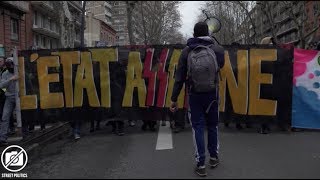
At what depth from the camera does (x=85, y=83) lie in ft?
33.6

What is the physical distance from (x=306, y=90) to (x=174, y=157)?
381 centimetres

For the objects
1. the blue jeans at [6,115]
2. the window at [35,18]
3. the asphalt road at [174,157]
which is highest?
the window at [35,18]

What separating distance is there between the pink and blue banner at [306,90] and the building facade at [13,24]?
1108 inches

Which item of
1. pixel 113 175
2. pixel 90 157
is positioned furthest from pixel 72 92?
pixel 113 175

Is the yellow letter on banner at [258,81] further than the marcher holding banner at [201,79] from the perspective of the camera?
Yes

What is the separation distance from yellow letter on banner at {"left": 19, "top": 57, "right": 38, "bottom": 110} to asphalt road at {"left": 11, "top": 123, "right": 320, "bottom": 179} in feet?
3.35

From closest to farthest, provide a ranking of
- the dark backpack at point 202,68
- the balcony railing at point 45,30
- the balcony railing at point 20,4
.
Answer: the dark backpack at point 202,68, the balcony railing at point 20,4, the balcony railing at point 45,30

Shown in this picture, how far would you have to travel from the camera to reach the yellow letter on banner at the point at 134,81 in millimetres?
10234

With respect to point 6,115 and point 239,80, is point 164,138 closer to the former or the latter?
point 239,80

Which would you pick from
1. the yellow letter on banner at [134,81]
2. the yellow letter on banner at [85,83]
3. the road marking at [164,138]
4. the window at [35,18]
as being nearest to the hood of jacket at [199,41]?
the road marking at [164,138]

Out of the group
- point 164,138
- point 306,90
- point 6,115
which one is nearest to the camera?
point 164,138

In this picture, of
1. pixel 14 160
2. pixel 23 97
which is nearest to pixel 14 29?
pixel 23 97

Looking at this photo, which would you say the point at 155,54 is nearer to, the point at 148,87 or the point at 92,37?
the point at 148,87

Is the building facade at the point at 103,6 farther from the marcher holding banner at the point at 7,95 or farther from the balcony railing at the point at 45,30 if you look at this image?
the marcher holding banner at the point at 7,95
